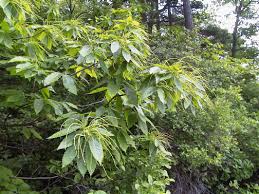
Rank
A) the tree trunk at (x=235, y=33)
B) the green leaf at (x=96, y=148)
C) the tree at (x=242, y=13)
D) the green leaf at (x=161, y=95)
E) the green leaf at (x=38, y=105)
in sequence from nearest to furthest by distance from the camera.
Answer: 1. the green leaf at (x=96, y=148)
2. the green leaf at (x=161, y=95)
3. the green leaf at (x=38, y=105)
4. the tree trunk at (x=235, y=33)
5. the tree at (x=242, y=13)

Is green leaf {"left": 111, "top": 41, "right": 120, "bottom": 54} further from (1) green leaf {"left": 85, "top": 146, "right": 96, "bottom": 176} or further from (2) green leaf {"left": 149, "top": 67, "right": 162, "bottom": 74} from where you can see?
(1) green leaf {"left": 85, "top": 146, "right": 96, "bottom": 176}

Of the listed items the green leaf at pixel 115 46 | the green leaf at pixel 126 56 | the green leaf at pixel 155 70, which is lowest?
the green leaf at pixel 155 70

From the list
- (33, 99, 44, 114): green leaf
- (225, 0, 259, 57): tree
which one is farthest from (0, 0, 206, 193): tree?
(225, 0, 259, 57): tree

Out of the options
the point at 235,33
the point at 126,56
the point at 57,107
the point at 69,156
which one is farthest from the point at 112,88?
the point at 235,33

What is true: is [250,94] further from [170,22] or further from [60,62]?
[60,62]

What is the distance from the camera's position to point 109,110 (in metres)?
1.56

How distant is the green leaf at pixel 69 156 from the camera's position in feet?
3.60

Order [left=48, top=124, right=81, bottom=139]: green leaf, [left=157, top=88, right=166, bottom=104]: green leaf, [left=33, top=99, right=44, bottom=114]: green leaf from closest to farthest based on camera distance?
[left=48, top=124, right=81, bottom=139]: green leaf, [left=157, top=88, right=166, bottom=104]: green leaf, [left=33, top=99, right=44, bottom=114]: green leaf

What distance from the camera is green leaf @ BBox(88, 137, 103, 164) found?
1.05 m

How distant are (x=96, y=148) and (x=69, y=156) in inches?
4.7

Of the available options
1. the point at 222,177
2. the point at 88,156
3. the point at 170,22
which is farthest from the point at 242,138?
the point at 170,22

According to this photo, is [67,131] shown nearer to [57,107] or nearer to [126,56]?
[126,56]

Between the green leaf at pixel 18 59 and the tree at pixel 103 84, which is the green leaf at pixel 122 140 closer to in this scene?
the tree at pixel 103 84

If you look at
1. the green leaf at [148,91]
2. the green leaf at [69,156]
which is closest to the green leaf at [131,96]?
the green leaf at [148,91]
